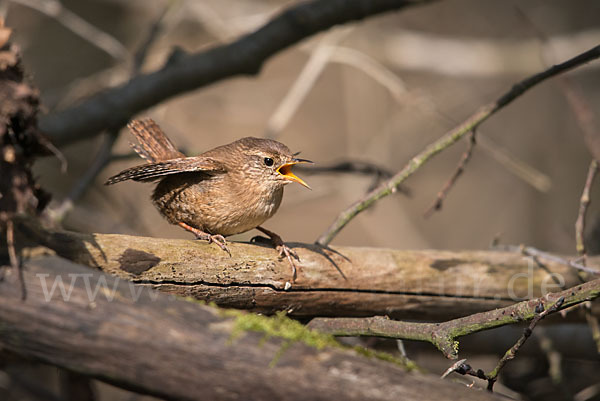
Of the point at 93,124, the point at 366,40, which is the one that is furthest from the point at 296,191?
the point at 93,124


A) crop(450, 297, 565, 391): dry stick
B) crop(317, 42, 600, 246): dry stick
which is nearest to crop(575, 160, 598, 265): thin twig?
crop(317, 42, 600, 246): dry stick

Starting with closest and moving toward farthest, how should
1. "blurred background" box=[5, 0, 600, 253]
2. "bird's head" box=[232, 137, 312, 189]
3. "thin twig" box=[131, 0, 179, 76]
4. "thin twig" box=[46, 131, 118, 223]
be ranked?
"bird's head" box=[232, 137, 312, 189] → "thin twig" box=[46, 131, 118, 223] → "thin twig" box=[131, 0, 179, 76] → "blurred background" box=[5, 0, 600, 253]

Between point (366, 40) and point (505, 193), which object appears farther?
point (505, 193)

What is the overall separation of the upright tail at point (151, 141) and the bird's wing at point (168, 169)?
37 centimetres

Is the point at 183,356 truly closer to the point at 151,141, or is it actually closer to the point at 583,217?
the point at 151,141

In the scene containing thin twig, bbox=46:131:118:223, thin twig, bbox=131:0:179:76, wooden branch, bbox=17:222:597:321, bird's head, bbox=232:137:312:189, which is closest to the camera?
wooden branch, bbox=17:222:597:321

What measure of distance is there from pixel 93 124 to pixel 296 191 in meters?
3.03

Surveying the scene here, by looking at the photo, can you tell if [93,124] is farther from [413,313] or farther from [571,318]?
[571,318]

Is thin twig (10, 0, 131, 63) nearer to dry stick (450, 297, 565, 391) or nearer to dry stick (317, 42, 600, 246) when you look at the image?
dry stick (317, 42, 600, 246)

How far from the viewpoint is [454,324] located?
6.40 feet

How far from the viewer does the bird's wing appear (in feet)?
8.57

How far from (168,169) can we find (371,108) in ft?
18.9

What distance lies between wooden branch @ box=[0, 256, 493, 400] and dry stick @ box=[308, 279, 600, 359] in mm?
323

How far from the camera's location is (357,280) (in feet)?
8.81
